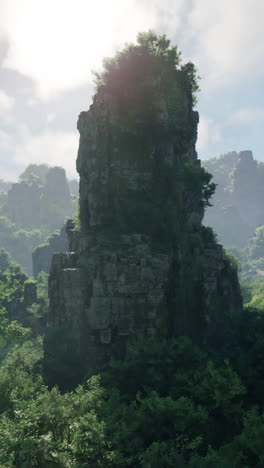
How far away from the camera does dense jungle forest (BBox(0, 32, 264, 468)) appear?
1586 centimetres

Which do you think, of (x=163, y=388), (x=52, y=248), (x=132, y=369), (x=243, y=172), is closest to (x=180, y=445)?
(x=163, y=388)

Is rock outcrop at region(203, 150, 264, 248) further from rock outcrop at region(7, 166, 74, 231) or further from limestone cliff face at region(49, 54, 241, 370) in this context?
limestone cliff face at region(49, 54, 241, 370)

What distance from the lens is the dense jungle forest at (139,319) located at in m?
15.9

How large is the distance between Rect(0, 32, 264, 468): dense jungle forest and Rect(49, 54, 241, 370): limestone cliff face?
0.11m

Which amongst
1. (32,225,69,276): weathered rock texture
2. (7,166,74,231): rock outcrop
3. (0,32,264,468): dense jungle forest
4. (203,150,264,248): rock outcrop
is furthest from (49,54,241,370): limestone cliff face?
(203,150,264,248): rock outcrop

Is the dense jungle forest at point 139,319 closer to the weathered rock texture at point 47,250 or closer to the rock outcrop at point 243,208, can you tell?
the weathered rock texture at point 47,250

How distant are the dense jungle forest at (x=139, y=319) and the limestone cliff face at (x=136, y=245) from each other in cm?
11

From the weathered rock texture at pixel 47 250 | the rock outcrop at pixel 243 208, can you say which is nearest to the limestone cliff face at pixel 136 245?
the weathered rock texture at pixel 47 250

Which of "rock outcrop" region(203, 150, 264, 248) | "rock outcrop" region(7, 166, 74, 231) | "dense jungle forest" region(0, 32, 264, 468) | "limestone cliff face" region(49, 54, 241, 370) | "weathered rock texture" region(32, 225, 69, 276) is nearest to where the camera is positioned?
"dense jungle forest" region(0, 32, 264, 468)

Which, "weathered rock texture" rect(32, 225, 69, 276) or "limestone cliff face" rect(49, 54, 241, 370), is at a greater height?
"weathered rock texture" rect(32, 225, 69, 276)

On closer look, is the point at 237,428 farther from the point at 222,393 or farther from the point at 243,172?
the point at 243,172

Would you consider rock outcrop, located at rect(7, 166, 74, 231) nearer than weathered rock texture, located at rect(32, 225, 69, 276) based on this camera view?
No

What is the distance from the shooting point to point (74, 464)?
46.4 feet

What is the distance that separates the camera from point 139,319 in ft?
90.0
